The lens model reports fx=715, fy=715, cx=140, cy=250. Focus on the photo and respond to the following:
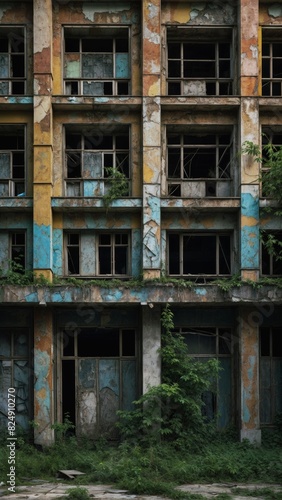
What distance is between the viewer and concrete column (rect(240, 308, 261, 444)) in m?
18.7

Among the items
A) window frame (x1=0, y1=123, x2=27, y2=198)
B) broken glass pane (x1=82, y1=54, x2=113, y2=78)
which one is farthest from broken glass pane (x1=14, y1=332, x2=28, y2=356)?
broken glass pane (x1=82, y1=54, x2=113, y2=78)

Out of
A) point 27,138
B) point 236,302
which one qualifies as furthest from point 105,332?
point 27,138

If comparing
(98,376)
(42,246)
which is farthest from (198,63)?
(98,376)

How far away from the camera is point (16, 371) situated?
19.5 meters

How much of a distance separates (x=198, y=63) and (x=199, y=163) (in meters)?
2.85

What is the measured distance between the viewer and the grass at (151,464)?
15.3 meters

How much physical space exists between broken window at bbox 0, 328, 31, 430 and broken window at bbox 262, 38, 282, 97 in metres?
9.58

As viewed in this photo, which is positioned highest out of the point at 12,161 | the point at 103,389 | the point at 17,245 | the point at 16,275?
the point at 12,161

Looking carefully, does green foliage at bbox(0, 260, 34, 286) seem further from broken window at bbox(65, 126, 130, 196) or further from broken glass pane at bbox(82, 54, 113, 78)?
broken glass pane at bbox(82, 54, 113, 78)

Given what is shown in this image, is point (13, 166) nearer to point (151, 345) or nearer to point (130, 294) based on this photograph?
point (130, 294)

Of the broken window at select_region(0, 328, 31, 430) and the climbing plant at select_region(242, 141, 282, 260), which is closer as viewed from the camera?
the climbing plant at select_region(242, 141, 282, 260)

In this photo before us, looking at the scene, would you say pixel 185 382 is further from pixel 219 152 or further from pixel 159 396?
pixel 219 152

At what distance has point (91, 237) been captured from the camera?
19.7 m

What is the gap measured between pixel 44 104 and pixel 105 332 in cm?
638
